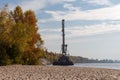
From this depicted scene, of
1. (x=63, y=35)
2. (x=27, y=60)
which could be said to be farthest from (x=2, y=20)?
(x=63, y=35)

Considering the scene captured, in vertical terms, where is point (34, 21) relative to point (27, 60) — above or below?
above

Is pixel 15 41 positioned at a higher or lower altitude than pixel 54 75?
higher

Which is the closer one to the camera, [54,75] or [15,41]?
[54,75]

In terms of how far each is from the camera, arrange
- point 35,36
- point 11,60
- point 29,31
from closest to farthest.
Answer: point 11,60 < point 29,31 < point 35,36

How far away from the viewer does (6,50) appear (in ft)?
175

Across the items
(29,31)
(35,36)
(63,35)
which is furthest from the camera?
(63,35)

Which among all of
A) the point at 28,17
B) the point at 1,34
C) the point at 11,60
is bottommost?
the point at 11,60

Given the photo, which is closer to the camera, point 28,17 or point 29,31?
point 29,31

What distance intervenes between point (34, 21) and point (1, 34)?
11.7m

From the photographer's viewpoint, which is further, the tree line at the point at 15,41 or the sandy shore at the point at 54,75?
the tree line at the point at 15,41

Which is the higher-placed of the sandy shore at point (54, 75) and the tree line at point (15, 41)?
the tree line at point (15, 41)

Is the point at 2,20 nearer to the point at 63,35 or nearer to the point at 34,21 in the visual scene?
the point at 34,21

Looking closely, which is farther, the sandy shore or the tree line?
the tree line

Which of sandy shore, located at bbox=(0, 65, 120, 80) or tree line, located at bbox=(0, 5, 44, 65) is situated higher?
tree line, located at bbox=(0, 5, 44, 65)
